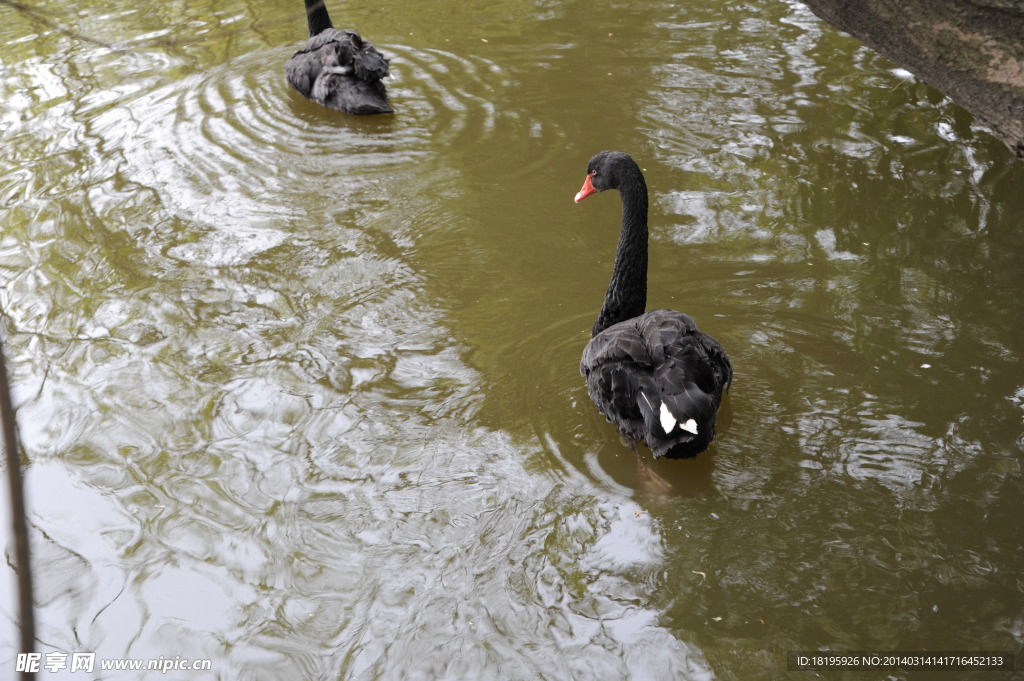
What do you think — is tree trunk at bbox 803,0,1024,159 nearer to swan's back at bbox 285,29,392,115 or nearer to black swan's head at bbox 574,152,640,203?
black swan's head at bbox 574,152,640,203

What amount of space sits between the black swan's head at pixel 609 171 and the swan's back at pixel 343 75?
2.31 metres

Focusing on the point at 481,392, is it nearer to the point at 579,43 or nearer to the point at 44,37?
the point at 579,43

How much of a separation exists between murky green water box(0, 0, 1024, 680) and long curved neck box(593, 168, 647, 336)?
31cm

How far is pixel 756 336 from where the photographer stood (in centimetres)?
385

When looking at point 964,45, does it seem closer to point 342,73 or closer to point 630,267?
point 630,267

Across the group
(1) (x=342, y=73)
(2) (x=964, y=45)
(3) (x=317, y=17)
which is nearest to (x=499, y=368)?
(2) (x=964, y=45)

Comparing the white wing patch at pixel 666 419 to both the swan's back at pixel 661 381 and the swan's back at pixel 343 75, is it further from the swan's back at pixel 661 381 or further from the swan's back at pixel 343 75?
the swan's back at pixel 343 75

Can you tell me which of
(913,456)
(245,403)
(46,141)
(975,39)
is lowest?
(913,456)

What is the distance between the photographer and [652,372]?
3.15 m

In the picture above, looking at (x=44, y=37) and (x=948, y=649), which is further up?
(x=44, y=37)

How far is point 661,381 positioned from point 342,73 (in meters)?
3.77

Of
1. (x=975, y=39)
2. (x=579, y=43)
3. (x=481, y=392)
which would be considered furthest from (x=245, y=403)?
(x=579, y=43)

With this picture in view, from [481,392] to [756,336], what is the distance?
49.0 inches

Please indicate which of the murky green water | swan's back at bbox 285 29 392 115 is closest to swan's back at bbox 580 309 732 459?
the murky green water
